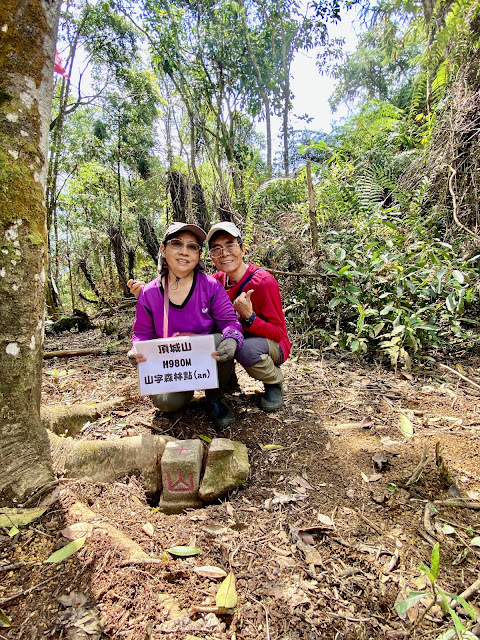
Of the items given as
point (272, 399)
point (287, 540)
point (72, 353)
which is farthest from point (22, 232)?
point (72, 353)

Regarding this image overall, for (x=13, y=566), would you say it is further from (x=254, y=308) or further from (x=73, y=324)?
(x=73, y=324)

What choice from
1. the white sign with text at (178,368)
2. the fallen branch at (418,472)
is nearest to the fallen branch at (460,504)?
the fallen branch at (418,472)

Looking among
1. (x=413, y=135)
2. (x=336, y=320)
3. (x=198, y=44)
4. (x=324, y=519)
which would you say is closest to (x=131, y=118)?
(x=198, y=44)

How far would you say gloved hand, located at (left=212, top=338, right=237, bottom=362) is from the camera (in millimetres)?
2154

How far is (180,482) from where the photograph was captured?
190 cm

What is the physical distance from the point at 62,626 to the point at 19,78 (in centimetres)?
207

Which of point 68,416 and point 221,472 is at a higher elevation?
point 68,416

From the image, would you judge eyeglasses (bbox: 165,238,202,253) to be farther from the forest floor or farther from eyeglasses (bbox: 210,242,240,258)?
the forest floor

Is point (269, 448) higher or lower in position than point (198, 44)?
lower

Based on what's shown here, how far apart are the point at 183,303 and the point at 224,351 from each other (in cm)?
44

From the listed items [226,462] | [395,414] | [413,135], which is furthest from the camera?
[413,135]

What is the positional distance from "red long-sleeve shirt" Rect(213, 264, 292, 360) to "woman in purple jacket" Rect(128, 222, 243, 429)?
20cm

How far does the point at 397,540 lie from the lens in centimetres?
145

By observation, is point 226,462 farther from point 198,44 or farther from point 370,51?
point 370,51
